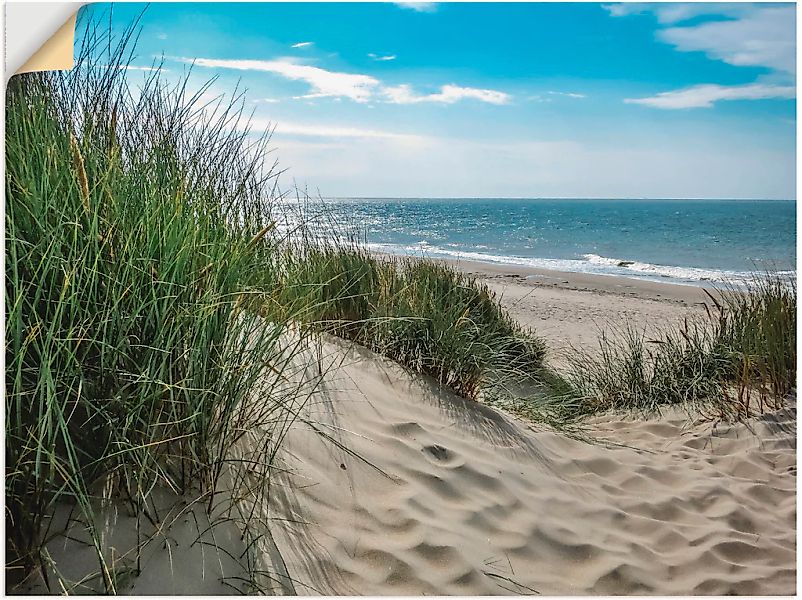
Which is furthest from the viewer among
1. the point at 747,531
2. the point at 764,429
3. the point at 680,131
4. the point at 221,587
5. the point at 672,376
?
the point at 672,376

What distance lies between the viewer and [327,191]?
9.06 feet

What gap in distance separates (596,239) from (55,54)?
14973 mm

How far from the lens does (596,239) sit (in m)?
15.6

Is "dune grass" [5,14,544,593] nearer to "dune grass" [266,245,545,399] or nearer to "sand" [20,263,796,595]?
"sand" [20,263,796,595]

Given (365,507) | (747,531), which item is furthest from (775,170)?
(365,507)

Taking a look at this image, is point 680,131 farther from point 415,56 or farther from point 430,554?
point 430,554

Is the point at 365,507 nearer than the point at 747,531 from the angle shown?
Yes

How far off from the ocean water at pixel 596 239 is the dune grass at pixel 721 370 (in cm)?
116

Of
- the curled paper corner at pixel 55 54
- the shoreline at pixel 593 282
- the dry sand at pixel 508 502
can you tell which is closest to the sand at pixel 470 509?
the dry sand at pixel 508 502

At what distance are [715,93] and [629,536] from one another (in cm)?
153

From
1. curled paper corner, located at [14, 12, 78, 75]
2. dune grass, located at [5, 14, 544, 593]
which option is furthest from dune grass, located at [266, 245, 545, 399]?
curled paper corner, located at [14, 12, 78, 75]

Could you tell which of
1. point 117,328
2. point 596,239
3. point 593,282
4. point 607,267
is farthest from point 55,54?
point 596,239

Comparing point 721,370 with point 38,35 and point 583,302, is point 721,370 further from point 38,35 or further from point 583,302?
point 583,302

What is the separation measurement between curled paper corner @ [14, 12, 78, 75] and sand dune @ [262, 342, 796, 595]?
44.9 inches
